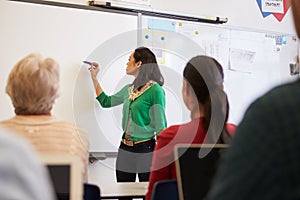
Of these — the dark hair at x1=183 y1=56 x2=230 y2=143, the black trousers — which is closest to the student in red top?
the dark hair at x1=183 y1=56 x2=230 y2=143

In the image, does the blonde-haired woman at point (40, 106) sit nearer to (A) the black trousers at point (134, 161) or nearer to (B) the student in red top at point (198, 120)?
(B) the student in red top at point (198, 120)

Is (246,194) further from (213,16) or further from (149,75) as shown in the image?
(213,16)

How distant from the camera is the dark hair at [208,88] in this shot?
1.66m

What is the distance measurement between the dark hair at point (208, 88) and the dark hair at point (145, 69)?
128cm

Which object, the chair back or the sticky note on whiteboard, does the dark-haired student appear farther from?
the sticky note on whiteboard

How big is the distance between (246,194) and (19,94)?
1184 millimetres

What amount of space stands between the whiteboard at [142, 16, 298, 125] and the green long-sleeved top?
1.97ft

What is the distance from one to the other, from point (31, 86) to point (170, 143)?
1.81 ft

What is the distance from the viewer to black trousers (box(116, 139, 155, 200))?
3.01 metres

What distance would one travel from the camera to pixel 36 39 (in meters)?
3.05

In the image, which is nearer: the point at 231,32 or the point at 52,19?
the point at 52,19

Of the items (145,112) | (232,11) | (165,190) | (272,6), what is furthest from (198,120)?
(272,6)

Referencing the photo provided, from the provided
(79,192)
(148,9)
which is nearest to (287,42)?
(148,9)

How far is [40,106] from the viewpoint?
160 cm
